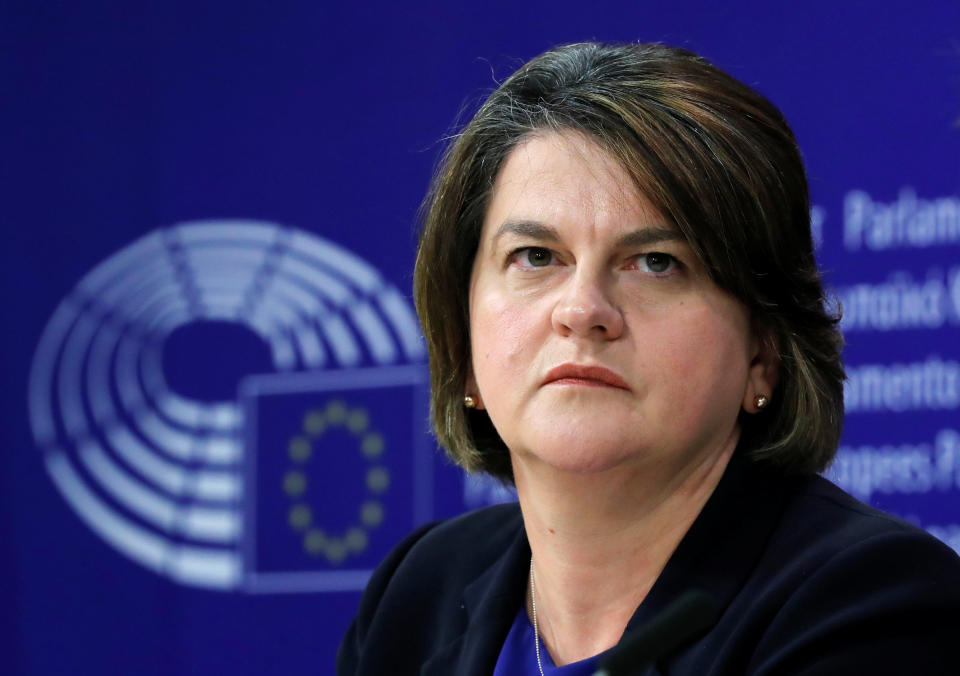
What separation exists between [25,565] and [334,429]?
36.5 inches

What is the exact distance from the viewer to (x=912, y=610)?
4.04 ft

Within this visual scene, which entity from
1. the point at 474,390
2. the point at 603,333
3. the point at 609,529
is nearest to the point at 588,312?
the point at 603,333

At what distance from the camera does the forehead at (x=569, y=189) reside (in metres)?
1.47

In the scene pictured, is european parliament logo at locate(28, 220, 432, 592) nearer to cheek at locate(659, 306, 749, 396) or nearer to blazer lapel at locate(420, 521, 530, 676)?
blazer lapel at locate(420, 521, 530, 676)

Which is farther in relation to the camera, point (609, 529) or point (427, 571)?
point (427, 571)

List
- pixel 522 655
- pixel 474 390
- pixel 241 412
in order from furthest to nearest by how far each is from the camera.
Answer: pixel 241 412
pixel 474 390
pixel 522 655

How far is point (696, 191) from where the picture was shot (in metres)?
1.46

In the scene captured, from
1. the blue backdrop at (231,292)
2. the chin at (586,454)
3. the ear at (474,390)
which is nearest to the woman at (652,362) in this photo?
the chin at (586,454)

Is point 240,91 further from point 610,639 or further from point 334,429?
point 610,639

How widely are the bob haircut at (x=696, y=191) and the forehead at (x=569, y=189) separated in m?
0.01

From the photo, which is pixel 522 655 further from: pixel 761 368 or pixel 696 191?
pixel 696 191

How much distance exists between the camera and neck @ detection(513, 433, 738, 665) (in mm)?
1519

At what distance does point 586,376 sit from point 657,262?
6.6 inches

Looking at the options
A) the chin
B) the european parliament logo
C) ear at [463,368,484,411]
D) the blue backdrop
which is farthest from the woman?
the european parliament logo
